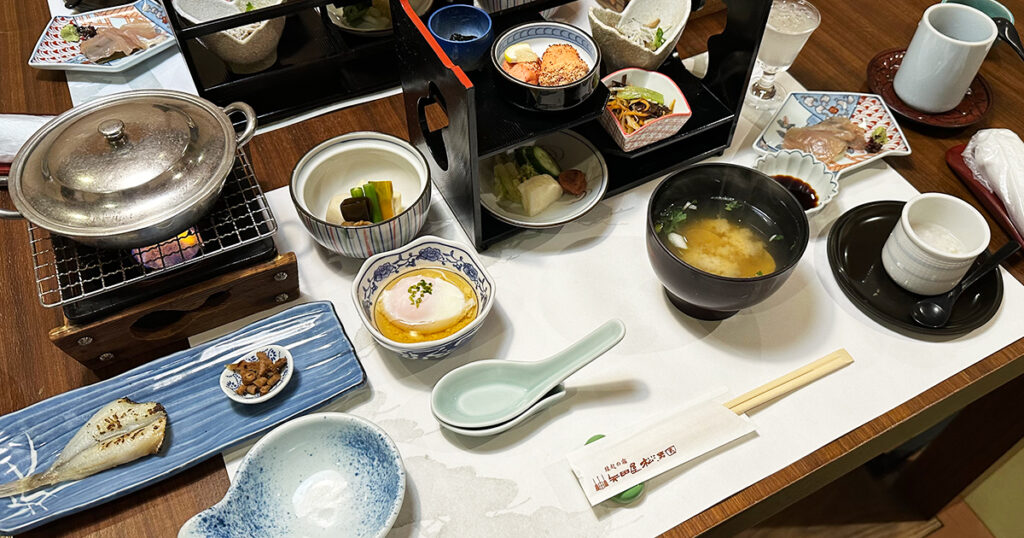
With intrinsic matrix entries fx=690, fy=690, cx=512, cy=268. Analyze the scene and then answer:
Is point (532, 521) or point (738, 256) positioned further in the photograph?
point (738, 256)

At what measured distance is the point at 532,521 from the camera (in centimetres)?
110

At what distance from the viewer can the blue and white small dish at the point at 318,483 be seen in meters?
1.05

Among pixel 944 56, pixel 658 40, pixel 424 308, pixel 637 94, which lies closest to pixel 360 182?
pixel 424 308

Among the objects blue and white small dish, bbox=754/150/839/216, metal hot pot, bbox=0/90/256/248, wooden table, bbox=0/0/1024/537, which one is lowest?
wooden table, bbox=0/0/1024/537

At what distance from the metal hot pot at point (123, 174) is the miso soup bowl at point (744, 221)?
30.5 inches

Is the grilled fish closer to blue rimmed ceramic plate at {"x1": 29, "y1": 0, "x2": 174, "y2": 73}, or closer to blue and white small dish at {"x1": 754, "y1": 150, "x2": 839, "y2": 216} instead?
blue rimmed ceramic plate at {"x1": 29, "y1": 0, "x2": 174, "y2": 73}

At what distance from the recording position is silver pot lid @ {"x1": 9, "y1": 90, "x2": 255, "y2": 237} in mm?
1087

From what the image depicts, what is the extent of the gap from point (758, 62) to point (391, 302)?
1.21m

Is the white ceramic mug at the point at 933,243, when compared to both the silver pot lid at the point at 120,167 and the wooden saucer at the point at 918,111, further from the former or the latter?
the silver pot lid at the point at 120,167

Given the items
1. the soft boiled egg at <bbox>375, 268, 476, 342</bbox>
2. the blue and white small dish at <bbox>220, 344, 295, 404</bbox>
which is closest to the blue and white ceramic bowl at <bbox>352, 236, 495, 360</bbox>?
the soft boiled egg at <bbox>375, 268, 476, 342</bbox>

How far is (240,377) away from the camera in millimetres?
1207

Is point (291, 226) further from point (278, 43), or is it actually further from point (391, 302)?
point (278, 43)

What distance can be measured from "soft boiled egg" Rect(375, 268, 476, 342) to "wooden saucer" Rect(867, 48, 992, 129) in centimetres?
123

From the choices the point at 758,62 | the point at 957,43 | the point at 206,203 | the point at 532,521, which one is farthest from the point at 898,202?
the point at 206,203
